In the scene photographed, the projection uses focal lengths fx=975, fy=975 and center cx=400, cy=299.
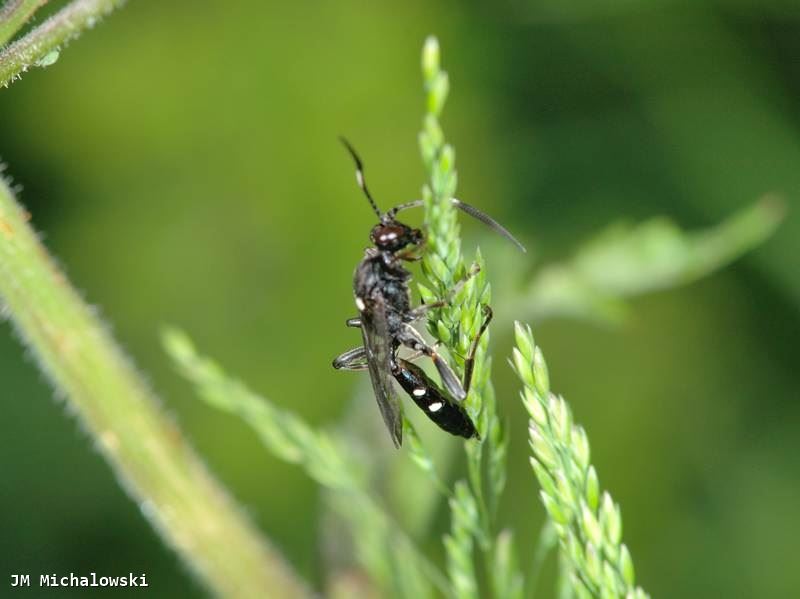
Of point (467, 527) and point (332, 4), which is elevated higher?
point (332, 4)

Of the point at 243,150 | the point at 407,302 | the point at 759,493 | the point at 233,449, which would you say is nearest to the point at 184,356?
the point at 407,302

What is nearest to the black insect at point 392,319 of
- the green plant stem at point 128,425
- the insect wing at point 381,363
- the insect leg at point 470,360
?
the insect wing at point 381,363

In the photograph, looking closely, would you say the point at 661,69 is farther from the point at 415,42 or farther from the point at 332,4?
the point at 332,4

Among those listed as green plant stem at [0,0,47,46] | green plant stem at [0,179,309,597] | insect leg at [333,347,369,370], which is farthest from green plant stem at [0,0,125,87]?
insect leg at [333,347,369,370]

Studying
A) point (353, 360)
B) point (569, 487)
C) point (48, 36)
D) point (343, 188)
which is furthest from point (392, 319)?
point (343, 188)

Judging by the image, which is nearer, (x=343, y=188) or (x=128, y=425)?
(x=128, y=425)

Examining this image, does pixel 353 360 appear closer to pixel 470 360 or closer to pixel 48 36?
pixel 470 360
